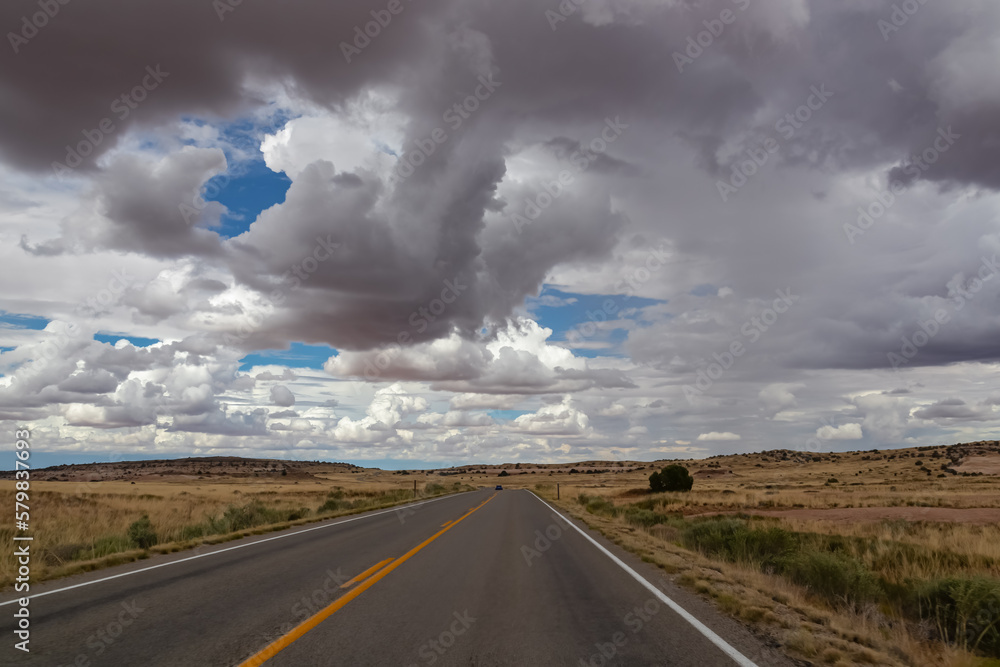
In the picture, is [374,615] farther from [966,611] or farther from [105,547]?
[105,547]

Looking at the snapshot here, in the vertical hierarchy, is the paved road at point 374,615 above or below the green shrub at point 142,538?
above

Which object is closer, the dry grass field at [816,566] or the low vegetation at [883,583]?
the dry grass field at [816,566]

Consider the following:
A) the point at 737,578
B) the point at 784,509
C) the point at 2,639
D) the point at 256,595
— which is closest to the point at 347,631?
the point at 256,595

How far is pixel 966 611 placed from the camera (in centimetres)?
854

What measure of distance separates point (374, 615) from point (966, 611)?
26.3ft

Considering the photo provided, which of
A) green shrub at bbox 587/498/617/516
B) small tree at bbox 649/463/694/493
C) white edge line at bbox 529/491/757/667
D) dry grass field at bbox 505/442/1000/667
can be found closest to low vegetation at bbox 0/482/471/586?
white edge line at bbox 529/491/757/667

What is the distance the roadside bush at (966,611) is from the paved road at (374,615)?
3245mm

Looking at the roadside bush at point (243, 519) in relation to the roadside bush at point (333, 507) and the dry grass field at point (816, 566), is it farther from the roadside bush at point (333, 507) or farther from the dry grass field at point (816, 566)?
the roadside bush at point (333, 507)

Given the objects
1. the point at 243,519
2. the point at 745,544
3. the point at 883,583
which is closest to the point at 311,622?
the point at 883,583

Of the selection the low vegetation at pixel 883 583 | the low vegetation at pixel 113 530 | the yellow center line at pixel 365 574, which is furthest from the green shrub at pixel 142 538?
the low vegetation at pixel 883 583

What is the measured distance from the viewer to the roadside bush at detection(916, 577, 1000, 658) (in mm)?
7974

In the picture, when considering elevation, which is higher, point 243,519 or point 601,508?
point 243,519

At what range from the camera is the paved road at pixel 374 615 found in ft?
20.2

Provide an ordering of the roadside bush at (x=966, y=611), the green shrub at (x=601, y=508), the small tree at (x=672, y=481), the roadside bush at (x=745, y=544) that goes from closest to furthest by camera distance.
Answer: the roadside bush at (x=966, y=611) → the roadside bush at (x=745, y=544) → the green shrub at (x=601, y=508) → the small tree at (x=672, y=481)
